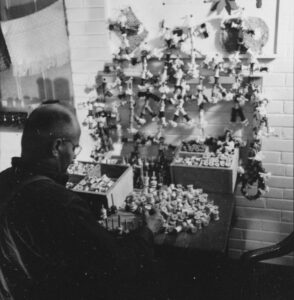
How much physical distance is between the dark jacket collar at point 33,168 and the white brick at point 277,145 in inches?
85.2

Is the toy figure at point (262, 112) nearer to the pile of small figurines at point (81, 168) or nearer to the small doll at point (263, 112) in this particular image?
the small doll at point (263, 112)

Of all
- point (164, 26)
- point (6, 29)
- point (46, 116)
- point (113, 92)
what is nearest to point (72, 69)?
point (113, 92)

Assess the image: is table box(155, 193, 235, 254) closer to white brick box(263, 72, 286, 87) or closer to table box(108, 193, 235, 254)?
table box(108, 193, 235, 254)

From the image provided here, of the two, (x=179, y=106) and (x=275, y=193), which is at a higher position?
(x=179, y=106)

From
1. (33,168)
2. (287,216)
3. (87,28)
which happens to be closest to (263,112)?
(287,216)

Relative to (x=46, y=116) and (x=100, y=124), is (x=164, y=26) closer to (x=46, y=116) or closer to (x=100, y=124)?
(x=100, y=124)

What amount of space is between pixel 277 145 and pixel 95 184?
1.58 meters

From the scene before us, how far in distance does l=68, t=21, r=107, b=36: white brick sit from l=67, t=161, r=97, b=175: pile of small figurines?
111 cm

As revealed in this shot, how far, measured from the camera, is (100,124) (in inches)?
141

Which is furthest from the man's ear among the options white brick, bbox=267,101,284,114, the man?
white brick, bbox=267,101,284,114

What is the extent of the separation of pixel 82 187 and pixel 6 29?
1.69 meters

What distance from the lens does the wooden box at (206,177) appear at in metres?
2.92

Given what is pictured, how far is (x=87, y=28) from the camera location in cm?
342

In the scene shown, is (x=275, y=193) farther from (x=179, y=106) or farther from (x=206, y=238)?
(x=206, y=238)
